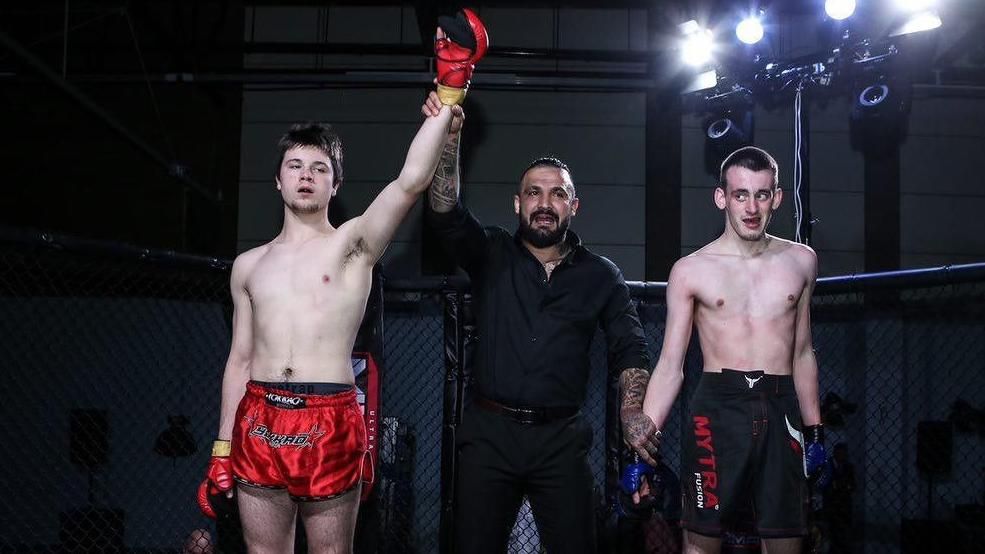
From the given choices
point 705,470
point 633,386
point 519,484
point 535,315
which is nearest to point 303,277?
point 535,315

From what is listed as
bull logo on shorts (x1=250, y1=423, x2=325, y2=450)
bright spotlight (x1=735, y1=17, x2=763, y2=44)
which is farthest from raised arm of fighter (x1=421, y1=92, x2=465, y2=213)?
bright spotlight (x1=735, y1=17, x2=763, y2=44)

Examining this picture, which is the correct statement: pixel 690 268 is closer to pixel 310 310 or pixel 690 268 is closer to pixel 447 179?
pixel 447 179

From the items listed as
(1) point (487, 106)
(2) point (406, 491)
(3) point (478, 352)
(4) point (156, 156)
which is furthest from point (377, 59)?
(3) point (478, 352)

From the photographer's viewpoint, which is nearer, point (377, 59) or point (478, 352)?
point (478, 352)

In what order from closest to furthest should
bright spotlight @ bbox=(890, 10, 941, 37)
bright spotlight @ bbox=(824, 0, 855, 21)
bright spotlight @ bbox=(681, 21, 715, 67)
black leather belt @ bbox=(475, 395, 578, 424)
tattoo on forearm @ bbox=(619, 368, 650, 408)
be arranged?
black leather belt @ bbox=(475, 395, 578, 424) < tattoo on forearm @ bbox=(619, 368, 650, 408) < bright spotlight @ bbox=(890, 10, 941, 37) < bright spotlight @ bbox=(824, 0, 855, 21) < bright spotlight @ bbox=(681, 21, 715, 67)

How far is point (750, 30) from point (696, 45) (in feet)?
1.51

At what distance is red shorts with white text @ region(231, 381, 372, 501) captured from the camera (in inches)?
81.0

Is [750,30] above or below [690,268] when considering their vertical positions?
above

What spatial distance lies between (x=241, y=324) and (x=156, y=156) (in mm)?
4573

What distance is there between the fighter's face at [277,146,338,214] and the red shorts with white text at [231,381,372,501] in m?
0.58

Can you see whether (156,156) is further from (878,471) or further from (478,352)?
(878,471)

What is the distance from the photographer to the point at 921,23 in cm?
482

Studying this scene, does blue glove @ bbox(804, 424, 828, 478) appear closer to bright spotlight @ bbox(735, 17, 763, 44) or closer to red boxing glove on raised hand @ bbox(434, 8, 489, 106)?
red boxing glove on raised hand @ bbox(434, 8, 489, 106)

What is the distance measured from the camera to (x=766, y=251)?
A: 8.44 feet
